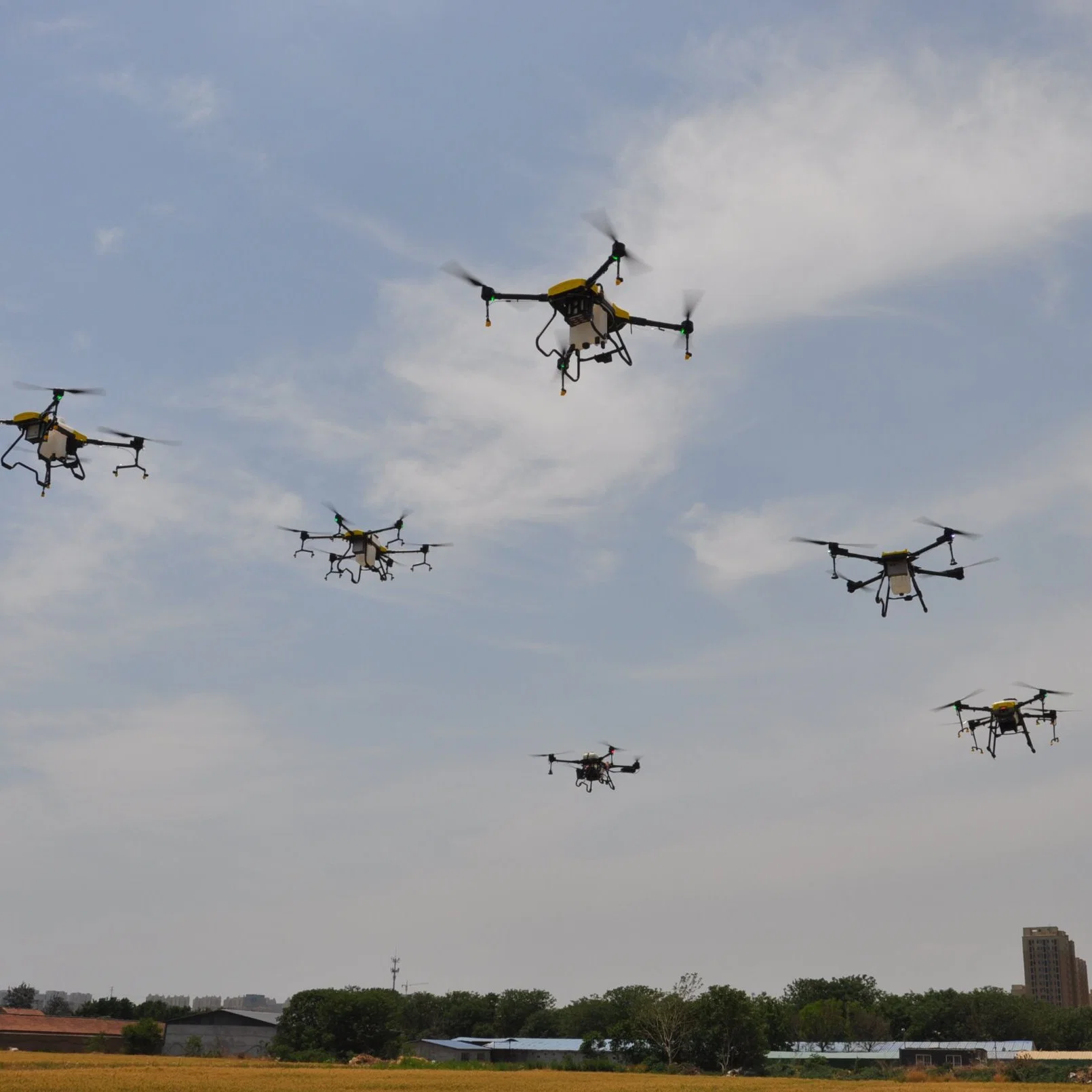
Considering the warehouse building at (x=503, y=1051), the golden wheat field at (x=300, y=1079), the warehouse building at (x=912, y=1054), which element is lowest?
the warehouse building at (x=503, y=1051)

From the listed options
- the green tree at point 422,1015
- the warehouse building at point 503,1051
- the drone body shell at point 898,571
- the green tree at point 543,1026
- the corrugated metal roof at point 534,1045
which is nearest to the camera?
the drone body shell at point 898,571

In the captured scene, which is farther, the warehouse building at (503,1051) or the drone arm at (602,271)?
the warehouse building at (503,1051)

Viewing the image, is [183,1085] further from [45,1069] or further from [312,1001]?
[312,1001]

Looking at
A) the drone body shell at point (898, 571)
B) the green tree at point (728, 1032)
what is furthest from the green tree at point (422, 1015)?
the drone body shell at point (898, 571)

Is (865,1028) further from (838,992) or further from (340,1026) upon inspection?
(340,1026)

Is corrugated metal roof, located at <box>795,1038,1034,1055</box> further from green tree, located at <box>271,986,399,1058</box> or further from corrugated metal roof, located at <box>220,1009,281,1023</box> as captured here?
corrugated metal roof, located at <box>220,1009,281,1023</box>

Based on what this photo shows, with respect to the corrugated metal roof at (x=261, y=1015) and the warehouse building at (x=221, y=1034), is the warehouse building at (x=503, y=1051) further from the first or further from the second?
the warehouse building at (x=221, y=1034)
